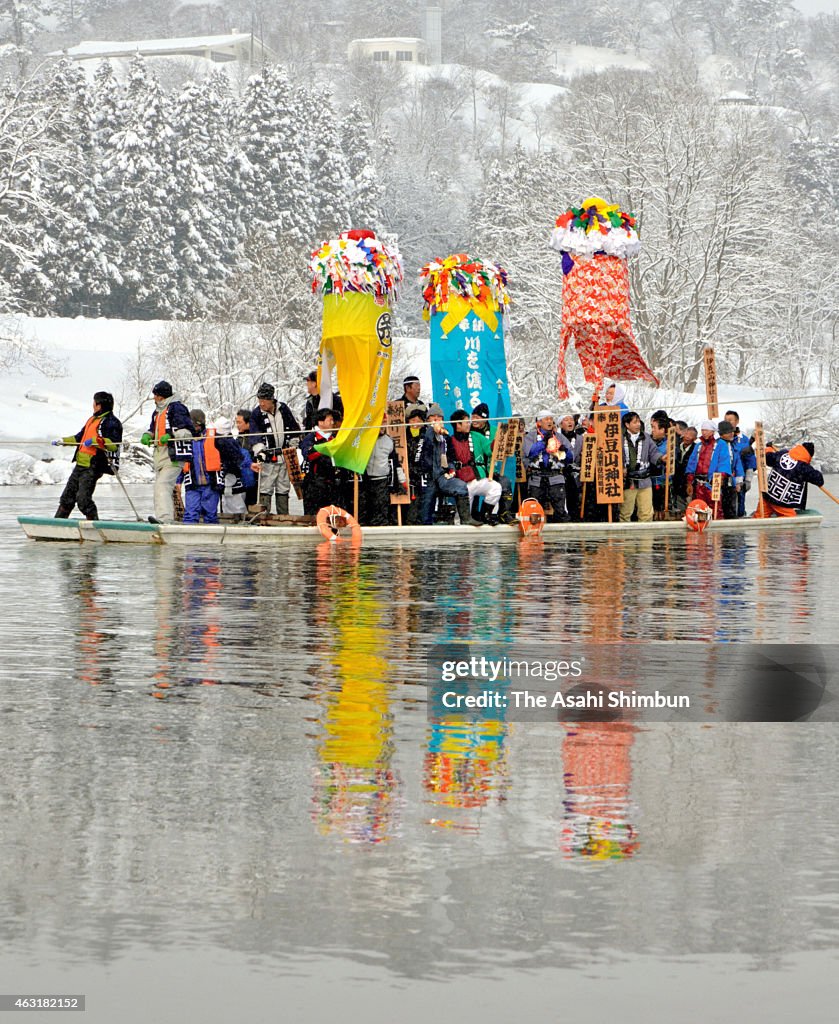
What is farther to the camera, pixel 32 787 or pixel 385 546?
→ pixel 385 546

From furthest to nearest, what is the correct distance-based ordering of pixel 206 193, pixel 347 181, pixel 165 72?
pixel 165 72 → pixel 347 181 → pixel 206 193

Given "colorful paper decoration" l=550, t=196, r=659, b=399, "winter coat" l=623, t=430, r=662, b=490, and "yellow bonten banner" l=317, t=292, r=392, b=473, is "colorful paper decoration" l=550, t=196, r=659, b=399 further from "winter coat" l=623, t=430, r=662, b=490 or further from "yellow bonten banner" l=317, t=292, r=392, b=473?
"yellow bonten banner" l=317, t=292, r=392, b=473

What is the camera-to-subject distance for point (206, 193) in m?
84.6

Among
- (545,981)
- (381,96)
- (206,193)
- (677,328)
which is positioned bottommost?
(545,981)

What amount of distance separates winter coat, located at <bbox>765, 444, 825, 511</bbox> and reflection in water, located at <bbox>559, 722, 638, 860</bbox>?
17.2 m

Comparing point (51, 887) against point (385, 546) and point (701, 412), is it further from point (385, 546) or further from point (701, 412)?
point (701, 412)

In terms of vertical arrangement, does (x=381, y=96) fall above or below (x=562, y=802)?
above

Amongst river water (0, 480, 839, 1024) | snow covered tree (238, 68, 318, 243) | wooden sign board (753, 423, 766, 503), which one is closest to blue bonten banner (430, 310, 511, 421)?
wooden sign board (753, 423, 766, 503)

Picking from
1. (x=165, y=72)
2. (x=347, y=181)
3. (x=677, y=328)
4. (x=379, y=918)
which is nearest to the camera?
(x=379, y=918)

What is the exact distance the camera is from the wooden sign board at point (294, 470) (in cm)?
2384

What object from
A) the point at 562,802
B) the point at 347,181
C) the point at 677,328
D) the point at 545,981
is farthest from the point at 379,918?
the point at 347,181

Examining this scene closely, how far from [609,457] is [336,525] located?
408 cm

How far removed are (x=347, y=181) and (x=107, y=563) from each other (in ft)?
247

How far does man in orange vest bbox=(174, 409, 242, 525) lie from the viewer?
22.3 meters
